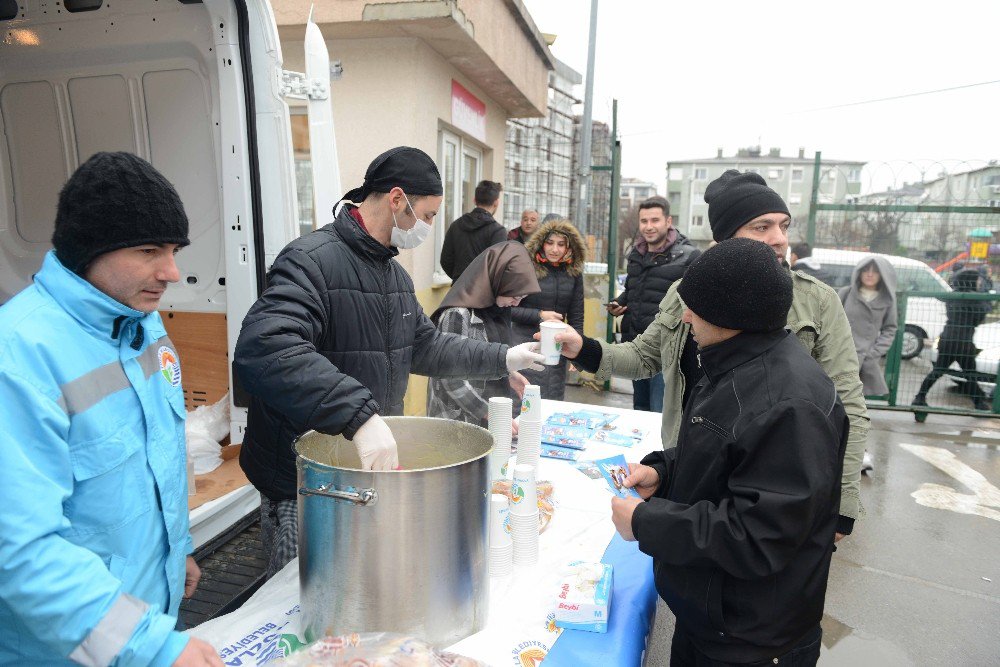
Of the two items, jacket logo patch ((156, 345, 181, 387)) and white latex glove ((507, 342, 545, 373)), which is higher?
jacket logo patch ((156, 345, 181, 387))

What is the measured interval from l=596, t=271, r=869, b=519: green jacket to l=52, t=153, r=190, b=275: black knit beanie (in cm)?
157

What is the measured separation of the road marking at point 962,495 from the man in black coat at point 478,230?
4.15 m

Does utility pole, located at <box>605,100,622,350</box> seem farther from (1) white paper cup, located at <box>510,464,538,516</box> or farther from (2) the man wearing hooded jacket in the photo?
(1) white paper cup, located at <box>510,464,538,516</box>

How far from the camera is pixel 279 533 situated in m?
1.80

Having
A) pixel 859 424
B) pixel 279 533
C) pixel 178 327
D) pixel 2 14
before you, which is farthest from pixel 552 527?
pixel 2 14

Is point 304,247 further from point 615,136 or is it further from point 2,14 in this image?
point 615,136

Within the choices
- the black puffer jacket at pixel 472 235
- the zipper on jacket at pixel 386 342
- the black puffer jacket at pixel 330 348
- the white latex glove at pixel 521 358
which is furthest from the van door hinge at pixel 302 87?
the black puffer jacket at pixel 472 235

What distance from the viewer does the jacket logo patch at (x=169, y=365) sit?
4.66 feet

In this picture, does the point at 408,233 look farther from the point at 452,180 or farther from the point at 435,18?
the point at 452,180

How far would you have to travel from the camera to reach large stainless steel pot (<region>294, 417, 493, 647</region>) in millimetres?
1188

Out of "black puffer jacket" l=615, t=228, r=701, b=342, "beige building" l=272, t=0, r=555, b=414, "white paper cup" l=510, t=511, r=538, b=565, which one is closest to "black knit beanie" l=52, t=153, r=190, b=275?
"white paper cup" l=510, t=511, r=538, b=565

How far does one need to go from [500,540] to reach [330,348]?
76 cm

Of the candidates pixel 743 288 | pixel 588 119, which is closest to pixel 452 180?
pixel 588 119

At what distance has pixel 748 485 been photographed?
1362 millimetres
